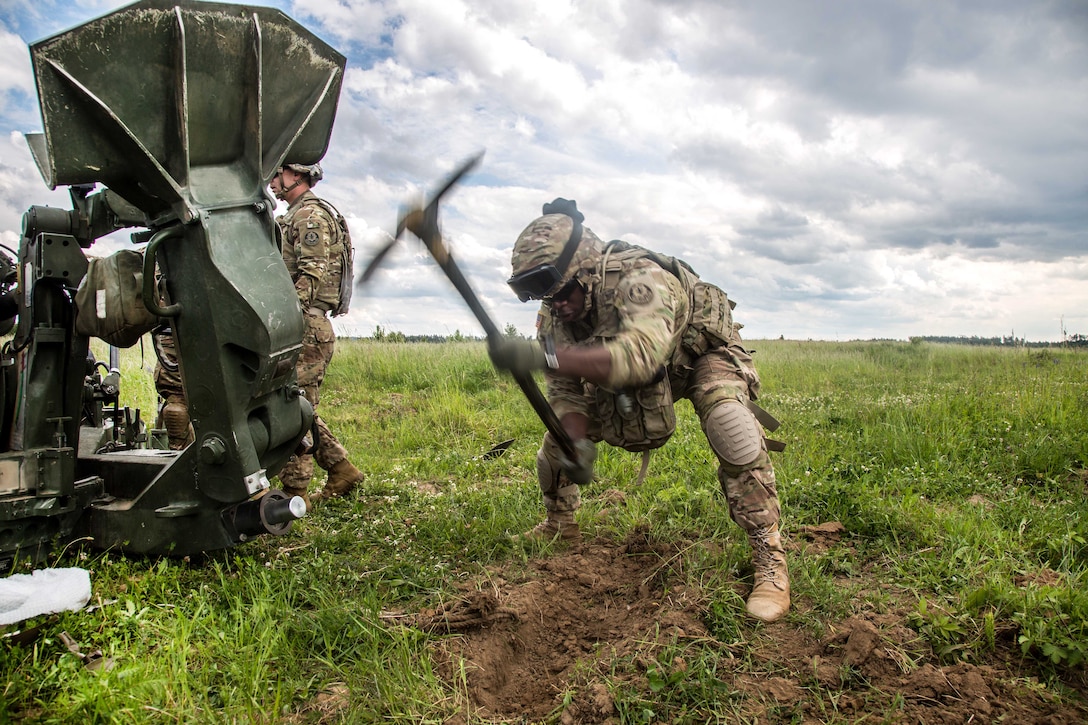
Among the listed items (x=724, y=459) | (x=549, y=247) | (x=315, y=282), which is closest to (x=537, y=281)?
(x=549, y=247)

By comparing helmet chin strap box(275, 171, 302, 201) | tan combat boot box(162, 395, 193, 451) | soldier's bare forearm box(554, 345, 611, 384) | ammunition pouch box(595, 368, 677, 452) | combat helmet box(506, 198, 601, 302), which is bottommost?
tan combat boot box(162, 395, 193, 451)

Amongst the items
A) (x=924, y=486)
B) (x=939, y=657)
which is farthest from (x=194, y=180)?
(x=924, y=486)

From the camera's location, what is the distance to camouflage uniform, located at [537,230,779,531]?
2.91 metres

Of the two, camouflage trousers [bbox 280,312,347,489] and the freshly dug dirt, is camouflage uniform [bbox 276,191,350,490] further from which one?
the freshly dug dirt

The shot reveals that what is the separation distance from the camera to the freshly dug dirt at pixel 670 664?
2.41 m

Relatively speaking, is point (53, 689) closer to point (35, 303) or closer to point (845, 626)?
point (35, 303)

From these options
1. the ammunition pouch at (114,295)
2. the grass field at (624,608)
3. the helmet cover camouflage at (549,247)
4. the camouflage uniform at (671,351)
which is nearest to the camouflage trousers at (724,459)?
the camouflage uniform at (671,351)

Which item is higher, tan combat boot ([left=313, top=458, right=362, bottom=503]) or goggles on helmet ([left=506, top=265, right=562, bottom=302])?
goggles on helmet ([left=506, top=265, right=562, bottom=302])

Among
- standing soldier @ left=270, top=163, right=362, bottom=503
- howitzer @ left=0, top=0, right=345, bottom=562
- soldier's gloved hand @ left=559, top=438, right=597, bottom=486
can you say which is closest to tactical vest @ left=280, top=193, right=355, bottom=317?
standing soldier @ left=270, top=163, right=362, bottom=503

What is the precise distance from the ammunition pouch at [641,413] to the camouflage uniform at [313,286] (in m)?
2.05

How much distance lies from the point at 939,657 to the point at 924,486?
2.17 metres

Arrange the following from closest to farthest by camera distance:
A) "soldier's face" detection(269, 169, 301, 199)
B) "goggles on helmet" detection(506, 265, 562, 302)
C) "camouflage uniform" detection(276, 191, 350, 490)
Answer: "goggles on helmet" detection(506, 265, 562, 302) < "camouflage uniform" detection(276, 191, 350, 490) < "soldier's face" detection(269, 169, 301, 199)

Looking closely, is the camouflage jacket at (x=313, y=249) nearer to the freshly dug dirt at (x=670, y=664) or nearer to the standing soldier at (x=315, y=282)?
the standing soldier at (x=315, y=282)

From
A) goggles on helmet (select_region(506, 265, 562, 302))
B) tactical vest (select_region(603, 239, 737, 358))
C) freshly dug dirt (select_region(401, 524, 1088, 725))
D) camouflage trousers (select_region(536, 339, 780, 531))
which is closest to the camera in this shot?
freshly dug dirt (select_region(401, 524, 1088, 725))
